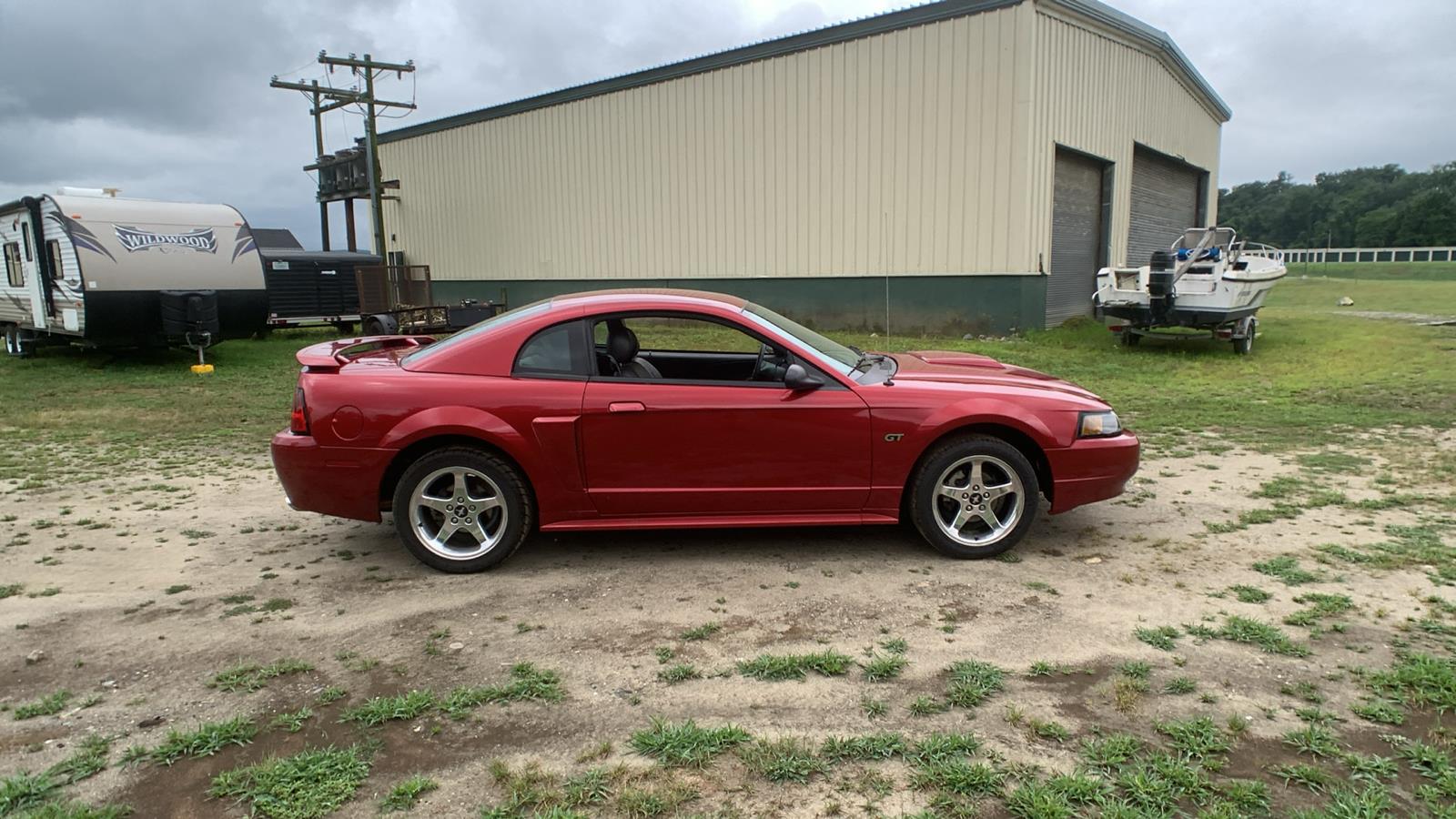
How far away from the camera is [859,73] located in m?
17.4

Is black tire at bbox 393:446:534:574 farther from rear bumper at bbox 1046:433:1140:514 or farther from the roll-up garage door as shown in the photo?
the roll-up garage door

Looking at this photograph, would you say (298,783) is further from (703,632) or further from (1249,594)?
(1249,594)

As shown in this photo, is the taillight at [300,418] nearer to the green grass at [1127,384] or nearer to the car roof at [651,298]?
the car roof at [651,298]

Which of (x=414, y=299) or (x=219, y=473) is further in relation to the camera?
(x=414, y=299)

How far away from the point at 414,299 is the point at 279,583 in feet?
61.1

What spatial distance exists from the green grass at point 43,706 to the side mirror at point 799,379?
321 centimetres

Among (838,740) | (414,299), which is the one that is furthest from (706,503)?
(414,299)

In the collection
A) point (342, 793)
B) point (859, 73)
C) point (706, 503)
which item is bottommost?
point (342, 793)

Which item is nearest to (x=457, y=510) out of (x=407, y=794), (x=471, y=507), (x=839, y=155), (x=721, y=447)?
(x=471, y=507)

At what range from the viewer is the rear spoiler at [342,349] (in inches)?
179

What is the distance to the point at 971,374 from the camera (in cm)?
482

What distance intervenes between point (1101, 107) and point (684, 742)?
18797mm

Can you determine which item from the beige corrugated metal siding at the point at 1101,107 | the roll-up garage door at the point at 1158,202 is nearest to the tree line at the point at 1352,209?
the roll-up garage door at the point at 1158,202

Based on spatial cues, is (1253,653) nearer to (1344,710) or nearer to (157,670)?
(1344,710)
